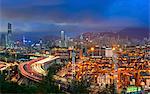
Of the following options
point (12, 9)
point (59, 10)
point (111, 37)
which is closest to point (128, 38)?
point (111, 37)

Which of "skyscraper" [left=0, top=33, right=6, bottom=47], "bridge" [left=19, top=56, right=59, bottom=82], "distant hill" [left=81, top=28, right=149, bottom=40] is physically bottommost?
"bridge" [left=19, top=56, right=59, bottom=82]

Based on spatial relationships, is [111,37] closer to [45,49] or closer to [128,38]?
[128,38]

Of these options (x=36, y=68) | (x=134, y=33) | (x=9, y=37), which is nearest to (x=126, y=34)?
(x=134, y=33)

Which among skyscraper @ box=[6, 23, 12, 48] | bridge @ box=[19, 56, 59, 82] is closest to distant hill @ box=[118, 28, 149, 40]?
bridge @ box=[19, 56, 59, 82]

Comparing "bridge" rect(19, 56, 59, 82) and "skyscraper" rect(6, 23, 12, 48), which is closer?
"bridge" rect(19, 56, 59, 82)

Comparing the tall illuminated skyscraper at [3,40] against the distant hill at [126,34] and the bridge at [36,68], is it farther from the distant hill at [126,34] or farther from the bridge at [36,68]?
the distant hill at [126,34]

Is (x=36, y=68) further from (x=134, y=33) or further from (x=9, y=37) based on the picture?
(x=134, y=33)

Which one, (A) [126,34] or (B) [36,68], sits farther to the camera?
(A) [126,34]

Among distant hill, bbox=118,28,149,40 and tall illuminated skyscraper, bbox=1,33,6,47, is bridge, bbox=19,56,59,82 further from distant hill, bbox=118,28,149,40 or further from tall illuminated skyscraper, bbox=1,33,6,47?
distant hill, bbox=118,28,149,40
